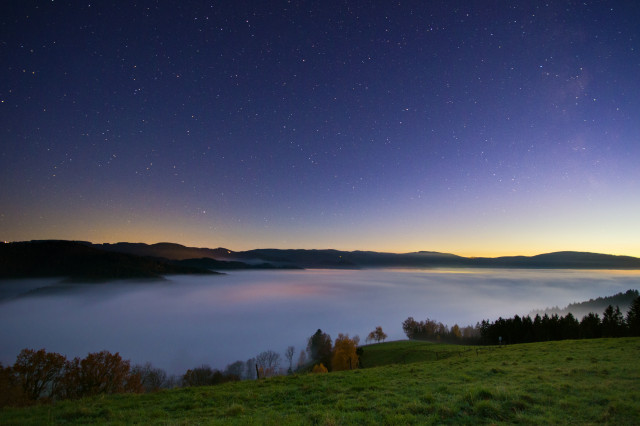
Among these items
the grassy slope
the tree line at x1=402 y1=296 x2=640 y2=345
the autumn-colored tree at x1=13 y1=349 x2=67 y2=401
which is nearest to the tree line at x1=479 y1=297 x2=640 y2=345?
the tree line at x1=402 y1=296 x2=640 y2=345

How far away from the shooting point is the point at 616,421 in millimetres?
8273

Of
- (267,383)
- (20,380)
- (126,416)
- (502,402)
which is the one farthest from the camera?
(20,380)

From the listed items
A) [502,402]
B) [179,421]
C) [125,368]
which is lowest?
[125,368]

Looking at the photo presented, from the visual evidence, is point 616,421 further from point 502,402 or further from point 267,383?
point 267,383

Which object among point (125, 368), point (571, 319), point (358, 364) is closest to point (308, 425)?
point (125, 368)

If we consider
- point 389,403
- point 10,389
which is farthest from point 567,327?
point 10,389

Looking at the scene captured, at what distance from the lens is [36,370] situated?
164 ft

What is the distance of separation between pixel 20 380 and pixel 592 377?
80768 mm

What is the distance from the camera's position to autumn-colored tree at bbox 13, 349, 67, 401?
48719 millimetres

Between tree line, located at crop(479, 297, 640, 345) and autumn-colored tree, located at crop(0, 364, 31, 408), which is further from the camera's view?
tree line, located at crop(479, 297, 640, 345)

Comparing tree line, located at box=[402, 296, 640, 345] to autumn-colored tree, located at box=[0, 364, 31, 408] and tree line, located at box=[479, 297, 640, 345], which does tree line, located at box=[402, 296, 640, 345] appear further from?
autumn-colored tree, located at box=[0, 364, 31, 408]

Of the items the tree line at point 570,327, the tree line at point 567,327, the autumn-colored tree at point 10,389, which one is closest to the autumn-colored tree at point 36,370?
the autumn-colored tree at point 10,389

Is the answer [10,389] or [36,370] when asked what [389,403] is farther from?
[36,370]

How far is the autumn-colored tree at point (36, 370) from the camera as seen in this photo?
48.7 meters
